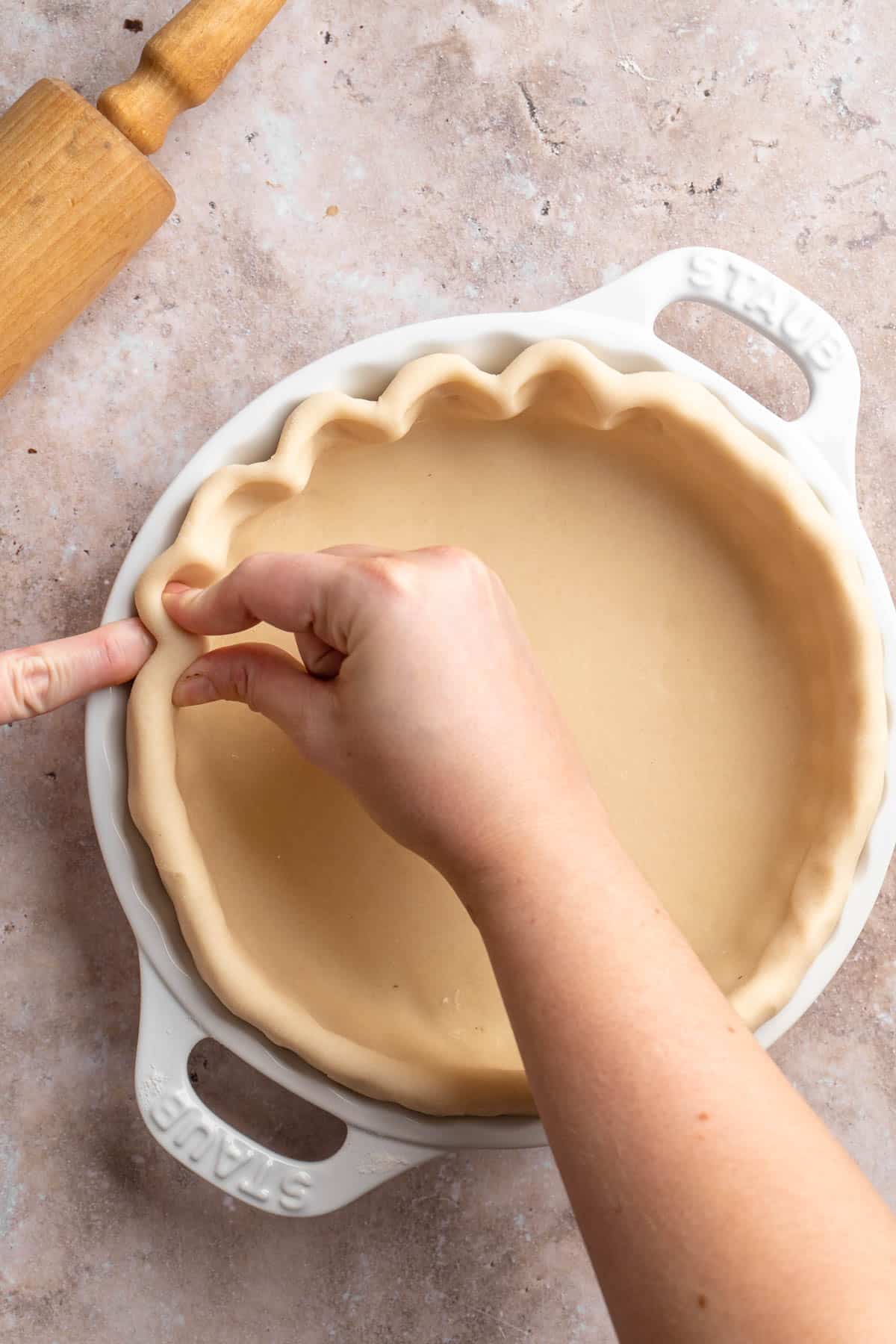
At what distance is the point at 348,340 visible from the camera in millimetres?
1099

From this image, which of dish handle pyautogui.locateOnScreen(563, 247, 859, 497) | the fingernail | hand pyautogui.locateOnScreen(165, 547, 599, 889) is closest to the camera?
hand pyautogui.locateOnScreen(165, 547, 599, 889)

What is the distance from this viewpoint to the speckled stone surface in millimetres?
1050

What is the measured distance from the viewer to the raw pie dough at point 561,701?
35.7 inches

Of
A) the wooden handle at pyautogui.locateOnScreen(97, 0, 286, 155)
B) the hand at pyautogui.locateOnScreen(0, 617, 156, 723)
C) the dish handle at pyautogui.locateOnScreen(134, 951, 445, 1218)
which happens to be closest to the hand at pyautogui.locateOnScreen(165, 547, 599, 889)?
the hand at pyautogui.locateOnScreen(0, 617, 156, 723)

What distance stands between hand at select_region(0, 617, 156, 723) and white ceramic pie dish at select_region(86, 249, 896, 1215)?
0.02m

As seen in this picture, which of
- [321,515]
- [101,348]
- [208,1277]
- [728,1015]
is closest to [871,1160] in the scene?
[728,1015]

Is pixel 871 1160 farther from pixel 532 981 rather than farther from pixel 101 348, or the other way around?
pixel 101 348

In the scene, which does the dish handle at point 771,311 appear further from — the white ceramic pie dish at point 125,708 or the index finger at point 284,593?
the index finger at point 284,593

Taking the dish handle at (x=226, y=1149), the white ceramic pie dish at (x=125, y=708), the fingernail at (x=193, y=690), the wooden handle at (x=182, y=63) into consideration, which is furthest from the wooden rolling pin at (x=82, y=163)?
the dish handle at (x=226, y=1149)

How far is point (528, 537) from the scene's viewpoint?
1.02m

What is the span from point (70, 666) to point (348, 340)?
0.45 metres

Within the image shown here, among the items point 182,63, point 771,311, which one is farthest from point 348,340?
point 771,311

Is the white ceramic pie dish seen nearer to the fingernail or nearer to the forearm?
the fingernail

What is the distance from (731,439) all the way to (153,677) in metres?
0.55
